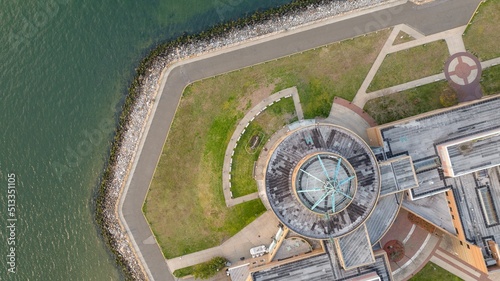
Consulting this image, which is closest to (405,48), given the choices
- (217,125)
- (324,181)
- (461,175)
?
(461,175)

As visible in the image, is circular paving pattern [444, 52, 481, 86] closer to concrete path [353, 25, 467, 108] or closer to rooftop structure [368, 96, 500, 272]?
concrete path [353, 25, 467, 108]

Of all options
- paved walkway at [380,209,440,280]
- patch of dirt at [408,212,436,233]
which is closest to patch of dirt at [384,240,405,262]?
paved walkway at [380,209,440,280]

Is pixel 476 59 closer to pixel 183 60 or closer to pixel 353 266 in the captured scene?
pixel 353 266

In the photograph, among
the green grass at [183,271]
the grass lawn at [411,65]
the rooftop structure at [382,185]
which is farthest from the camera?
the green grass at [183,271]

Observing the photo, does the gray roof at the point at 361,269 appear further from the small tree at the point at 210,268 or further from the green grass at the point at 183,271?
the green grass at the point at 183,271

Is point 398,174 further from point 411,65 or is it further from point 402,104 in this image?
point 411,65

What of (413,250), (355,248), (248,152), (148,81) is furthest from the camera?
(148,81)

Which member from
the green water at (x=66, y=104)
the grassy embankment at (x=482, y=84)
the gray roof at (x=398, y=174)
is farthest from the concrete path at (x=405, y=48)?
the green water at (x=66, y=104)
